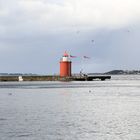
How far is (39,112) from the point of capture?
4638cm

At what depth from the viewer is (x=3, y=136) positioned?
103 ft

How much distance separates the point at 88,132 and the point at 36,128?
4021 mm

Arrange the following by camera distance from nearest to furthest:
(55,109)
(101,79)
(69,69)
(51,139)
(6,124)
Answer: (51,139)
(6,124)
(55,109)
(69,69)
(101,79)

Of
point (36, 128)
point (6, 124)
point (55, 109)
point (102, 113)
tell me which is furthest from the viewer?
point (55, 109)

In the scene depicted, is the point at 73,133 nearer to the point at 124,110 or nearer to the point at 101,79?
the point at 124,110

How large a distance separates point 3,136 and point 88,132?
18.2 feet

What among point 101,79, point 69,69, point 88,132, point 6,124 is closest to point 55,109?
point 6,124

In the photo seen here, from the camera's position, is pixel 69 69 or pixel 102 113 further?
pixel 69 69

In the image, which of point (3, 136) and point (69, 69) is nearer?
point (3, 136)

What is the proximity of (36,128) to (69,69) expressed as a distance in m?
108

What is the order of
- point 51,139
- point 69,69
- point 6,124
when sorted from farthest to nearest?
point 69,69
point 6,124
point 51,139

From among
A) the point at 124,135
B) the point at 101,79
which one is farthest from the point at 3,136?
the point at 101,79

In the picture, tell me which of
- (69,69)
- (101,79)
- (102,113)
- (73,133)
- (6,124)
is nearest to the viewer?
(73,133)

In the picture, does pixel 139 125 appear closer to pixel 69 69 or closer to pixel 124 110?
pixel 124 110
